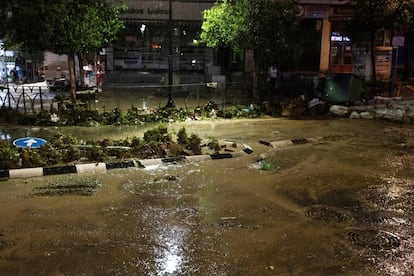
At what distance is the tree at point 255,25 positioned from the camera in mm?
18844

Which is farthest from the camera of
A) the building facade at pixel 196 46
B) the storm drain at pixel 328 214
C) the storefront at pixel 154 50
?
the storefront at pixel 154 50

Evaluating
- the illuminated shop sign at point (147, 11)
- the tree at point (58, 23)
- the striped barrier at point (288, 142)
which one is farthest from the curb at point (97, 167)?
the illuminated shop sign at point (147, 11)

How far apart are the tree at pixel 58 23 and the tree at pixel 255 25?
4766mm

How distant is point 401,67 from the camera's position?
37.1 metres

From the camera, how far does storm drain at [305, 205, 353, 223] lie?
775 cm

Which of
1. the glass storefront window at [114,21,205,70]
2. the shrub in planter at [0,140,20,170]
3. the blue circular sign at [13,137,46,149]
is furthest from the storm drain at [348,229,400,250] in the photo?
the glass storefront window at [114,21,205,70]

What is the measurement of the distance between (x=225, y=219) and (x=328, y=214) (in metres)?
1.86

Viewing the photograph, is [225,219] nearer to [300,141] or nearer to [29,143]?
[29,143]

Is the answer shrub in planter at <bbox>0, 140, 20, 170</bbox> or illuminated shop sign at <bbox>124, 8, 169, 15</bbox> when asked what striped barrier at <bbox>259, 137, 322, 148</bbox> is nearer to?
shrub in planter at <bbox>0, 140, 20, 170</bbox>

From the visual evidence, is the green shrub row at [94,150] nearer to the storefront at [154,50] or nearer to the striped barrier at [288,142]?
the striped barrier at [288,142]

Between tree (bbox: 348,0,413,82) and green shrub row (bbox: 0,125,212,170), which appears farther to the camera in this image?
tree (bbox: 348,0,413,82)

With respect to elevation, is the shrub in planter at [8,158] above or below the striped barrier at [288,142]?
above

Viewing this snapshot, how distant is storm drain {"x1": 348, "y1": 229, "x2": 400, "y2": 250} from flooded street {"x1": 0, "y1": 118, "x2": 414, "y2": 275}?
2 cm

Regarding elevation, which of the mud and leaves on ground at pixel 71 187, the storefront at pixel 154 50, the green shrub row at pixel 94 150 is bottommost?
the mud and leaves on ground at pixel 71 187
